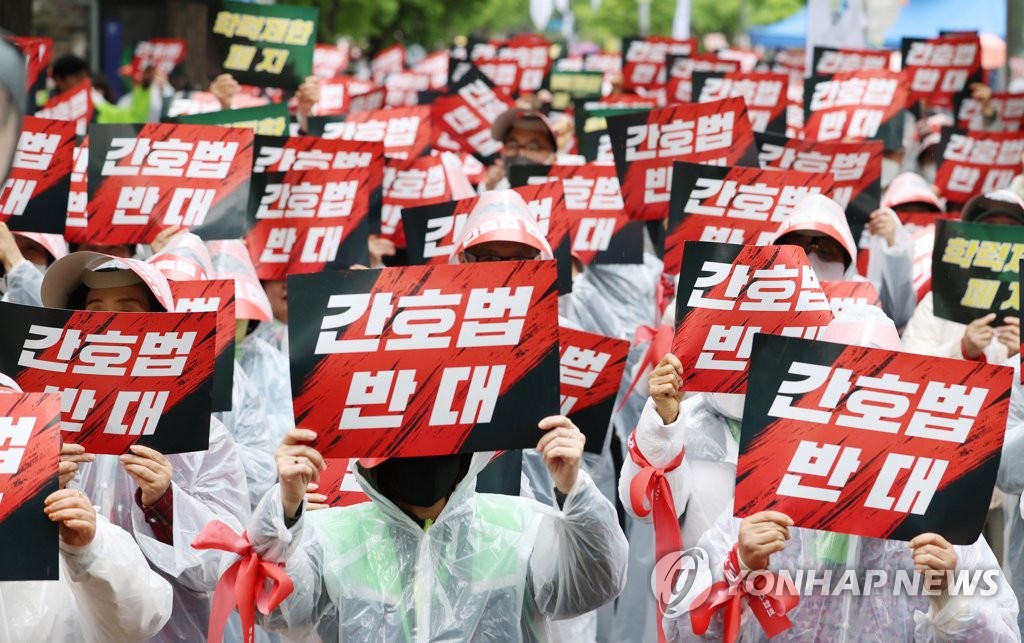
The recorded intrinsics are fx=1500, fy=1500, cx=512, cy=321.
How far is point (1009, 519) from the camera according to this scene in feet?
18.6

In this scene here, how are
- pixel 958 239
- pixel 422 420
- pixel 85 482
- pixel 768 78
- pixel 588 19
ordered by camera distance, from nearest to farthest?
pixel 422 420 < pixel 85 482 < pixel 958 239 < pixel 768 78 < pixel 588 19

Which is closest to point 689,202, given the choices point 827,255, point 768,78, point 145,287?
point 827,255

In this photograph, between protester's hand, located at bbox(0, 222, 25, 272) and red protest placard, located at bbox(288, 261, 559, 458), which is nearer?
red protest placard, located at bbox(288, 261, 559, 458)

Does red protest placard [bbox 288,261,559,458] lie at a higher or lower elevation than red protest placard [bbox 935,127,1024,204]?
higher

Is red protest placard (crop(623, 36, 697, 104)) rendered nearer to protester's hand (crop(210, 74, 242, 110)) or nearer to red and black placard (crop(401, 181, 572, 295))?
protester's hand (crop(210, 74, 242, 110))

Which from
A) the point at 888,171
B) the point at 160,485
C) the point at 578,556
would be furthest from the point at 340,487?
the point at 888,171

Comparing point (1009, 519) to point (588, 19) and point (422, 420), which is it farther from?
point (588, 19)

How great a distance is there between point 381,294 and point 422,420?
1.02 ft

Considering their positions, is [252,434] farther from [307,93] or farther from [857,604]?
[307,93]

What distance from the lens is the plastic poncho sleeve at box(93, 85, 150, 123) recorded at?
13.6 metres

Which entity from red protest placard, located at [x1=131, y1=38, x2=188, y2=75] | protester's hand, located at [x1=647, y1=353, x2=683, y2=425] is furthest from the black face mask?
red protest placard, located at [x1=131, y1=38, x2=188, y2=75]

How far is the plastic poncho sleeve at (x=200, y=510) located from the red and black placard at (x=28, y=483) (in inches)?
30.2

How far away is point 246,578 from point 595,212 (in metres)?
4.77

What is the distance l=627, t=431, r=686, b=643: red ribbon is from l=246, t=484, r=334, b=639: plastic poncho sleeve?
1.12 metres
